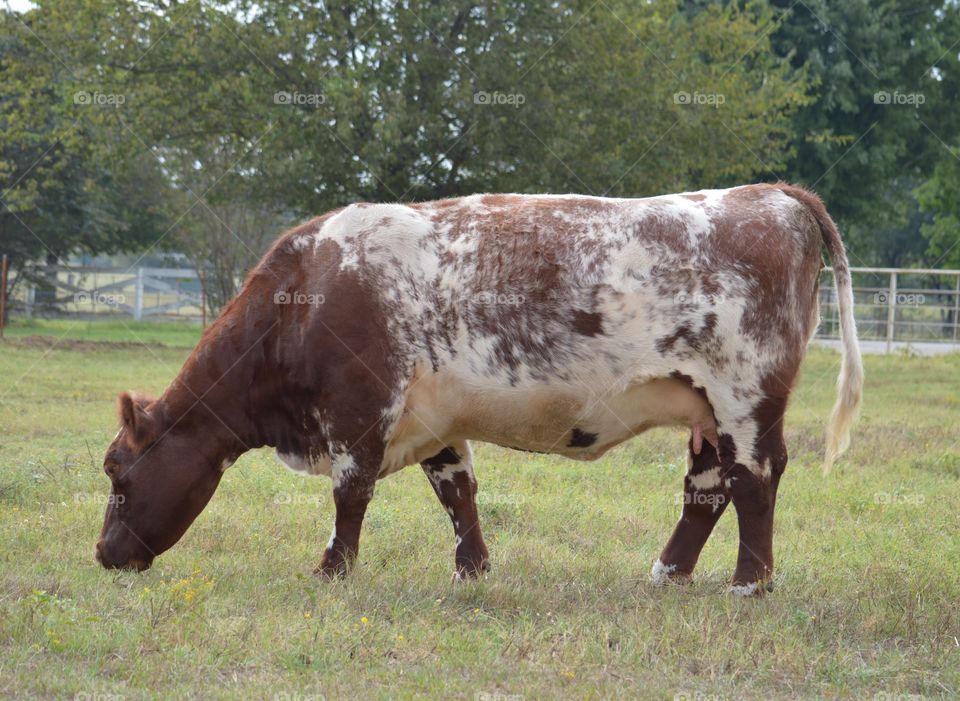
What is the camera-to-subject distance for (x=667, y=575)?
5844 millimetres

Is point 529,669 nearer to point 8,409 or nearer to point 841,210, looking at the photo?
point 8,409

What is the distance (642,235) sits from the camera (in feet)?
18.2

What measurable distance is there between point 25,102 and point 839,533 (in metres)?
16.6

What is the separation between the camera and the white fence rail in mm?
27422
